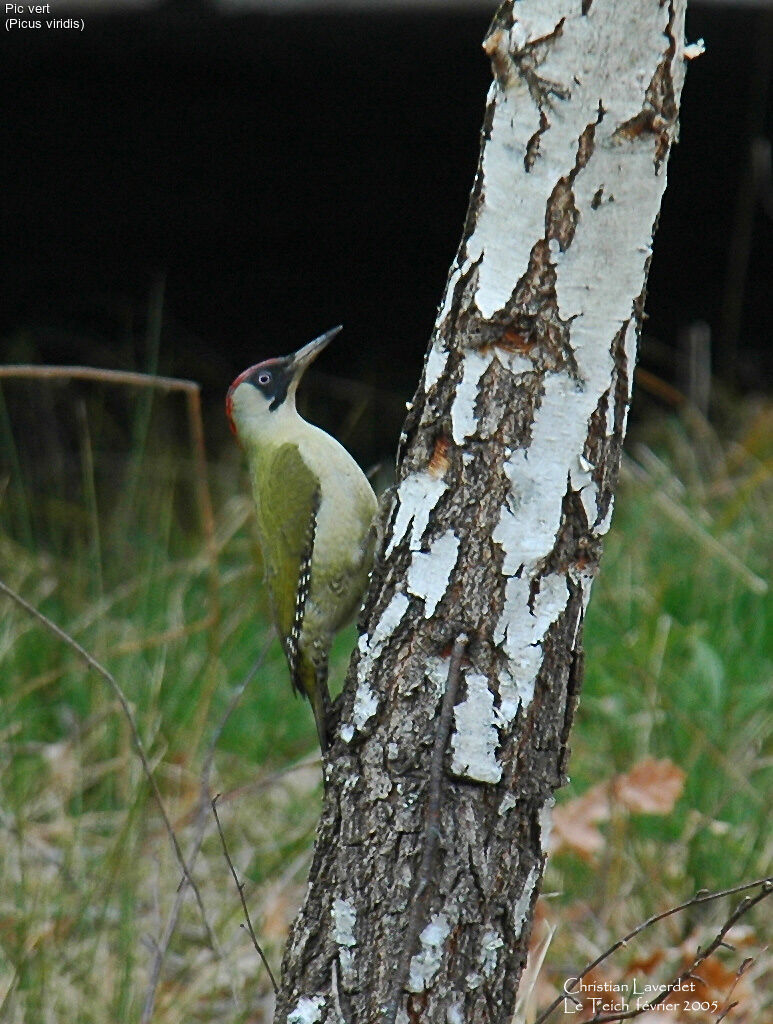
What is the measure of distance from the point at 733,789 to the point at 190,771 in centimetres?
143

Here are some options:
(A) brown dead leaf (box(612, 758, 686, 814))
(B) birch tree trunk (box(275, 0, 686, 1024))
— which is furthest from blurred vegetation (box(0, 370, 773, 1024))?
(B) birch tree trunk (box(275, 0, 686, 1024))

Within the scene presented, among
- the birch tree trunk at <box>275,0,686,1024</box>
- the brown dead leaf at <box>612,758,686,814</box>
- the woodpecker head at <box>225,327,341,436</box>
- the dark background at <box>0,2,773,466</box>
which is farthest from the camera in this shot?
the dark background at <box>0,2,773,466</box>

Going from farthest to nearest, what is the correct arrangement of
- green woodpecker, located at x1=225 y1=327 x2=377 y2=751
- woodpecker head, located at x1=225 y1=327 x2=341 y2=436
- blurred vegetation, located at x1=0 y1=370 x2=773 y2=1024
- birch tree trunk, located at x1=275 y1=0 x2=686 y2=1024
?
1. woodpecker head, located at x1=225 y1=327 x2=341 y2=436
2. green woodpecker, located at x1=225 y1=327 x2=377 y2=751
3. blurred vegetation, located at x1=0 y1=370 x2=773 y2=1024
4. birch tree trunk, located at x1=275 y1=0 x2=686 y2=1024

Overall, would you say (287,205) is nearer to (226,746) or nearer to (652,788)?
(226,746)

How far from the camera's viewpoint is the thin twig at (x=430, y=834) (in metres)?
1.77

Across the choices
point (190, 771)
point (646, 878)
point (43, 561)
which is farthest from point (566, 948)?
point (43, 561)

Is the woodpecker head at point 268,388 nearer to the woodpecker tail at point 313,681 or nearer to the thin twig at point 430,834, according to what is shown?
the woodpecker tail at point 313,681

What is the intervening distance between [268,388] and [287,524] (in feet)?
1.32

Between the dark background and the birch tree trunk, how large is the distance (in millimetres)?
3911

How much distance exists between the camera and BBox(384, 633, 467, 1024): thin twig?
1767 millimetres

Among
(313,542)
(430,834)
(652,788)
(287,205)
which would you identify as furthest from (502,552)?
(287,205)

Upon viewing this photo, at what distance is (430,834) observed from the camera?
69.7 inches

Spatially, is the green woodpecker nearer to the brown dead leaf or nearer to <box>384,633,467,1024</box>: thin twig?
the brown dead leaf

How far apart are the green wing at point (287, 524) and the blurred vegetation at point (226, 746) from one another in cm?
17
